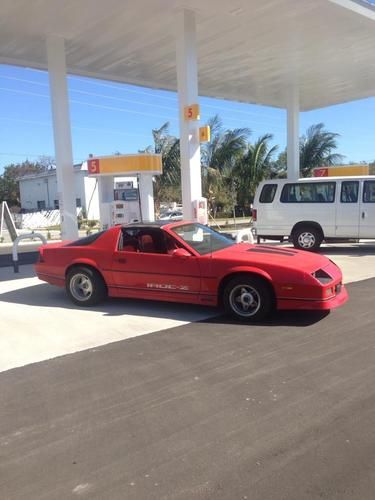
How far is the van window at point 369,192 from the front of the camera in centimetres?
1186

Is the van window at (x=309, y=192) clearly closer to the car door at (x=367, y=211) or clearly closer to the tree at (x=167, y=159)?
the car door at (x=367, y=211)

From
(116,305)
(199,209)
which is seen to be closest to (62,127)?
(199,209)

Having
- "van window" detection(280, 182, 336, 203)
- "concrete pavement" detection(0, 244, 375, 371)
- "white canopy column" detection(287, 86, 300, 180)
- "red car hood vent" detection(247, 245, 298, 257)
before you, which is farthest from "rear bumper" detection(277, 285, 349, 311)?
"white canopy column" detection(287, 86, 300, 180)

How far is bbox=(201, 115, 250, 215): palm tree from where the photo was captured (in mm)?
29297

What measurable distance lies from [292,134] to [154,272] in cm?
1555

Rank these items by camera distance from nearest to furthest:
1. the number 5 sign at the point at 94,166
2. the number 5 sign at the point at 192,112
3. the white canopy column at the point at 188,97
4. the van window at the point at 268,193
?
1. the white canopy column at the point at 188,97
2. the number 5 sign at the point at 192,112
3. the van window at the point at 268,193
4. the number 5 sign at the point at 94,166

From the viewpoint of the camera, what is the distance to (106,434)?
10.8ft

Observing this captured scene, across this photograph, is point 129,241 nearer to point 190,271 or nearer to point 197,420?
point 190,271

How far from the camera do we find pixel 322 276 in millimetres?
5863

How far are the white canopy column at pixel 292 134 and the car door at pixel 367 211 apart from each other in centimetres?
838

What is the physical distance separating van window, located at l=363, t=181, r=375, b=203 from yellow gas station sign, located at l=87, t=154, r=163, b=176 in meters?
7.15

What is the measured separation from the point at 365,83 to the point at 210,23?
9.61m

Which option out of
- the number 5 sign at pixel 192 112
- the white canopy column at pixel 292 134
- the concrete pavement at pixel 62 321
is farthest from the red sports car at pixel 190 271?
the white canopy column at pixel 292 134

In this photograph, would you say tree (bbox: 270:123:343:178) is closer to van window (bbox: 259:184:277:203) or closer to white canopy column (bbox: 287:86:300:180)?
white canopy column (bbox: 287:86:300:180)
